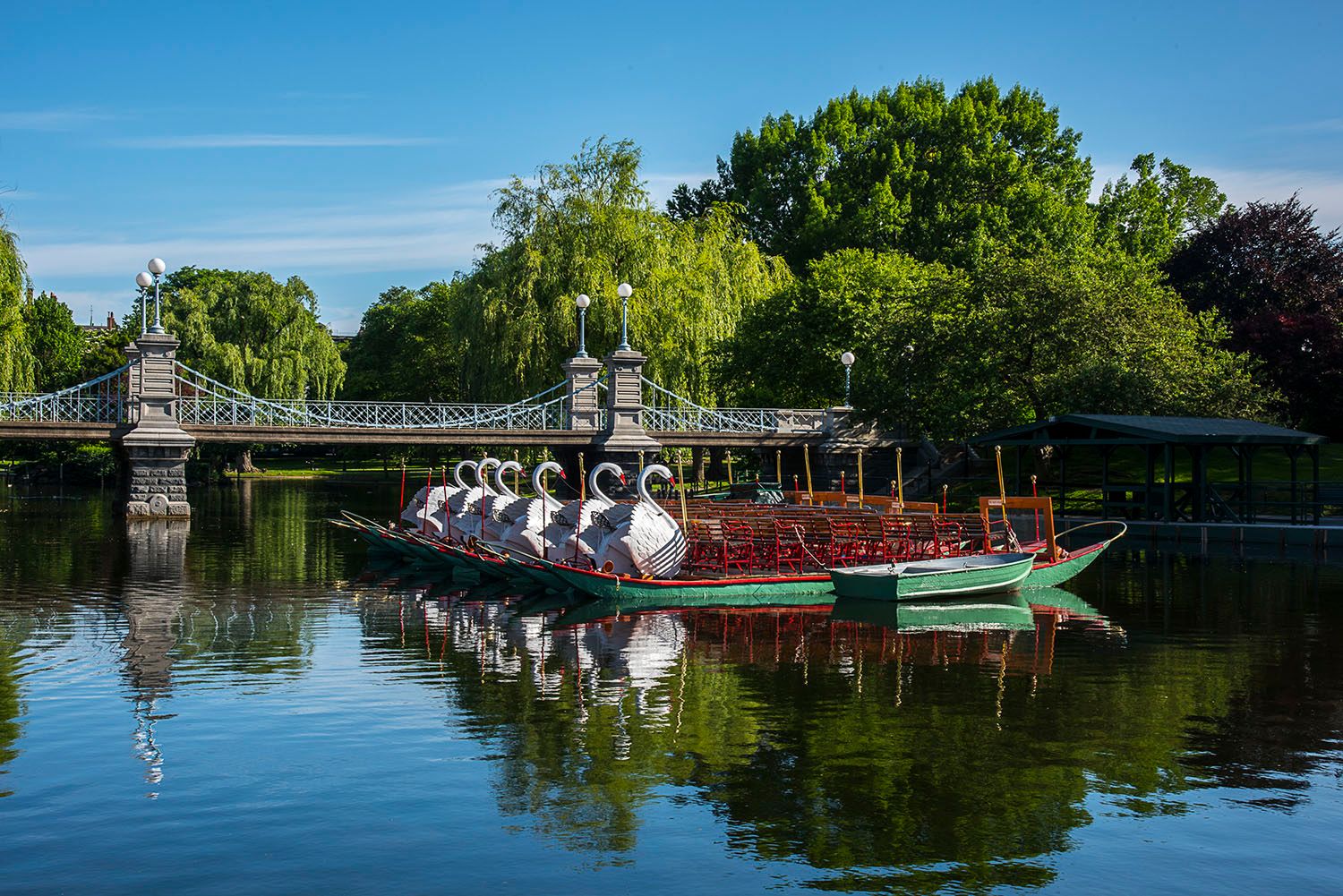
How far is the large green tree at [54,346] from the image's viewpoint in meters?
70.5

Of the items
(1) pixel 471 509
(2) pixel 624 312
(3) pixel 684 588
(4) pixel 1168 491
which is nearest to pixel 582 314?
(2) pixel 624 312

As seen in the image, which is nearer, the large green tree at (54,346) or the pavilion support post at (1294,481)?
the pavilion support post at (1294,481)

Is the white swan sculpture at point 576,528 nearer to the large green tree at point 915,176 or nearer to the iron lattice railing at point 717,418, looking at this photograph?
the iron lattice railing at point 717,418

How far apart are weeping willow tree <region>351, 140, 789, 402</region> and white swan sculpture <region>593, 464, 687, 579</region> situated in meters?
26.4

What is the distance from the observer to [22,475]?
74688 millimetres

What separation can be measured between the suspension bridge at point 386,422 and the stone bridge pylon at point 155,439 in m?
0.04

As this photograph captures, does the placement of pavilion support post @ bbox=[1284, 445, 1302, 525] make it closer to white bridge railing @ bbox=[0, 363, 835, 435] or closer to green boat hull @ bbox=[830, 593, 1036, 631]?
green boat hull @ bbox=[830, 593, 1036, 631]

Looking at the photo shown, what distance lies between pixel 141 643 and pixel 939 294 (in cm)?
3600

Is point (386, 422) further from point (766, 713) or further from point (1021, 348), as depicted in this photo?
point (766, 713)

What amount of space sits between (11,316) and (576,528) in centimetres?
2983

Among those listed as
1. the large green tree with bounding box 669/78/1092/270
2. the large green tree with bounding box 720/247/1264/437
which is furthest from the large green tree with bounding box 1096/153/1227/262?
the large green tree with bounding box 720/247/1264/437

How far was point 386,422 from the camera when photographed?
47.5 metres

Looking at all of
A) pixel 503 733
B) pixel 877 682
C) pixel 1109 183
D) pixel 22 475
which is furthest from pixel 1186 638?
pixel 22 475

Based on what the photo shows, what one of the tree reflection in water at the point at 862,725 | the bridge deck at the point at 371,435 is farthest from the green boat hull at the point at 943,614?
the bridge deck at the point at 371,435
